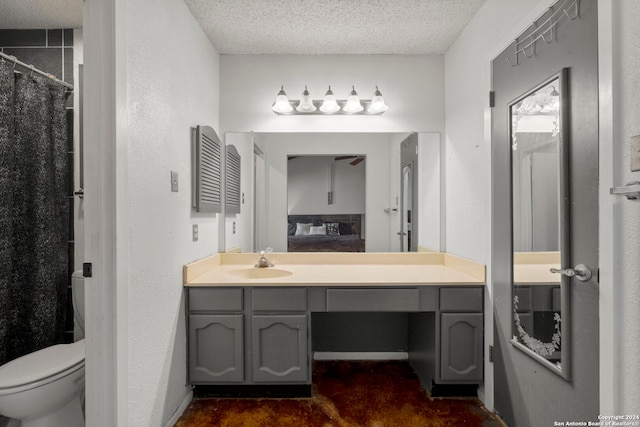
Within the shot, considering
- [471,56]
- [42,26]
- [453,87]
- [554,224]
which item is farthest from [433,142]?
[42,26]

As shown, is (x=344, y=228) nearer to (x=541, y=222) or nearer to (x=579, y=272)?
(x=541, y=222)

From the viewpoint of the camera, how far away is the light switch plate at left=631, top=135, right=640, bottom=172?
976 mm

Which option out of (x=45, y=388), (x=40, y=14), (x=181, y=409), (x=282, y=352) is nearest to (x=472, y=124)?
(x=282, y=352)

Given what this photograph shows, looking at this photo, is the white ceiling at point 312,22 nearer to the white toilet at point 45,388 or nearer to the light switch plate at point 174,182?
the light switch plate at point 174,182

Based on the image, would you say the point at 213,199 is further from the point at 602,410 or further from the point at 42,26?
the point at 602,410

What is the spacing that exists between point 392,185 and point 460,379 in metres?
1.35

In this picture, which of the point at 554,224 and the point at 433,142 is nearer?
the point at 554,224

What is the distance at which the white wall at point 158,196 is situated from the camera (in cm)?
138

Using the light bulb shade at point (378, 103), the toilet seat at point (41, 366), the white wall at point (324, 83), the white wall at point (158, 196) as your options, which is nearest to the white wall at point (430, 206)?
the white wall at point (324, 83)

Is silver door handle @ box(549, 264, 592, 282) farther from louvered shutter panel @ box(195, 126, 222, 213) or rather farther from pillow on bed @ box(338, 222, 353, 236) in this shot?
louvered shutter panel @ box(195, 126, 222, 213)

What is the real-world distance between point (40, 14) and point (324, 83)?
1808mm

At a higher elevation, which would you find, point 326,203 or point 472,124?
point 472,124

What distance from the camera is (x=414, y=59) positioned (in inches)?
97.1

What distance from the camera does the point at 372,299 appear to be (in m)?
1.92
